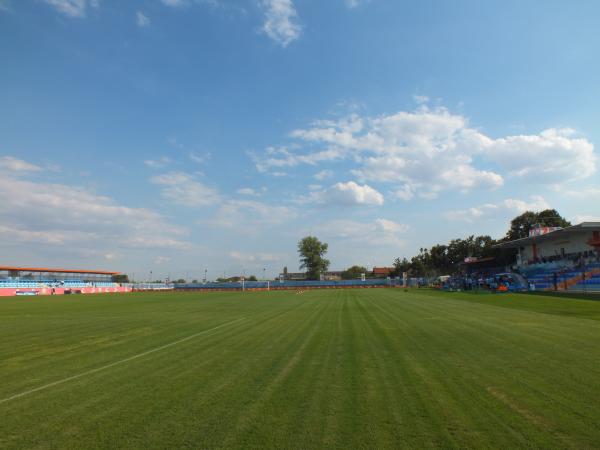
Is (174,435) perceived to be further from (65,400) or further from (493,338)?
(493,338)

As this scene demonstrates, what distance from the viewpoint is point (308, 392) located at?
600 cm

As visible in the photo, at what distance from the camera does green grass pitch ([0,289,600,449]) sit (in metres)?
4.35

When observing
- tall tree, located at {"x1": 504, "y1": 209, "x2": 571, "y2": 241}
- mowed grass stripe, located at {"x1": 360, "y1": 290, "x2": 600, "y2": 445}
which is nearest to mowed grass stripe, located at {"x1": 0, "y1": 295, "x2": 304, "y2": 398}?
mowed grass stripe, located at {"x1": 360, "y1": 290, "x2": 600, "y2": 445}

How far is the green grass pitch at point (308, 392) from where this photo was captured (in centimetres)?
435

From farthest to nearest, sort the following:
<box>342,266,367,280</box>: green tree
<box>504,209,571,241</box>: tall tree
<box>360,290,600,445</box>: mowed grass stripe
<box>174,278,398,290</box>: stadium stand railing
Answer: <box>342,266,367,280</box>: green tree → <box>174,278,398,290</box>: stadium stand railing → <box>504,209,571,241</box>: tall tree → <box>360,290,600,445</box>: mowed grass stripe

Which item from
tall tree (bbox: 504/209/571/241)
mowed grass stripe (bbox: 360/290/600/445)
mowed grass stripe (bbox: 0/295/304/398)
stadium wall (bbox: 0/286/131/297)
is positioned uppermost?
tall tree (bbox: 504/209/571/241)

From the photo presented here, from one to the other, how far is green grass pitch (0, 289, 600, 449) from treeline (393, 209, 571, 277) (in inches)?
2675

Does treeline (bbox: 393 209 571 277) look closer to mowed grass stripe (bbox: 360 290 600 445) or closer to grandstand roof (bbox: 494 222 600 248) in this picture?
grandstand roof (bbox: 494 222 600 248)

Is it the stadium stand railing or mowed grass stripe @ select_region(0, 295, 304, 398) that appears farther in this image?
the stadium stand railing

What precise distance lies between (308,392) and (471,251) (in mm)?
98699

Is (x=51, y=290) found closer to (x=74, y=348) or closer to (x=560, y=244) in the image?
(x=74, y=348)

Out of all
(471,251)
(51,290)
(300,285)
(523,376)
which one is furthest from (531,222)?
(51,290)

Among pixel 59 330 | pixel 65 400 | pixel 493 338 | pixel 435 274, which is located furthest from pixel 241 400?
pixel 435 274

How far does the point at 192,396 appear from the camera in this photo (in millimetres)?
5957
